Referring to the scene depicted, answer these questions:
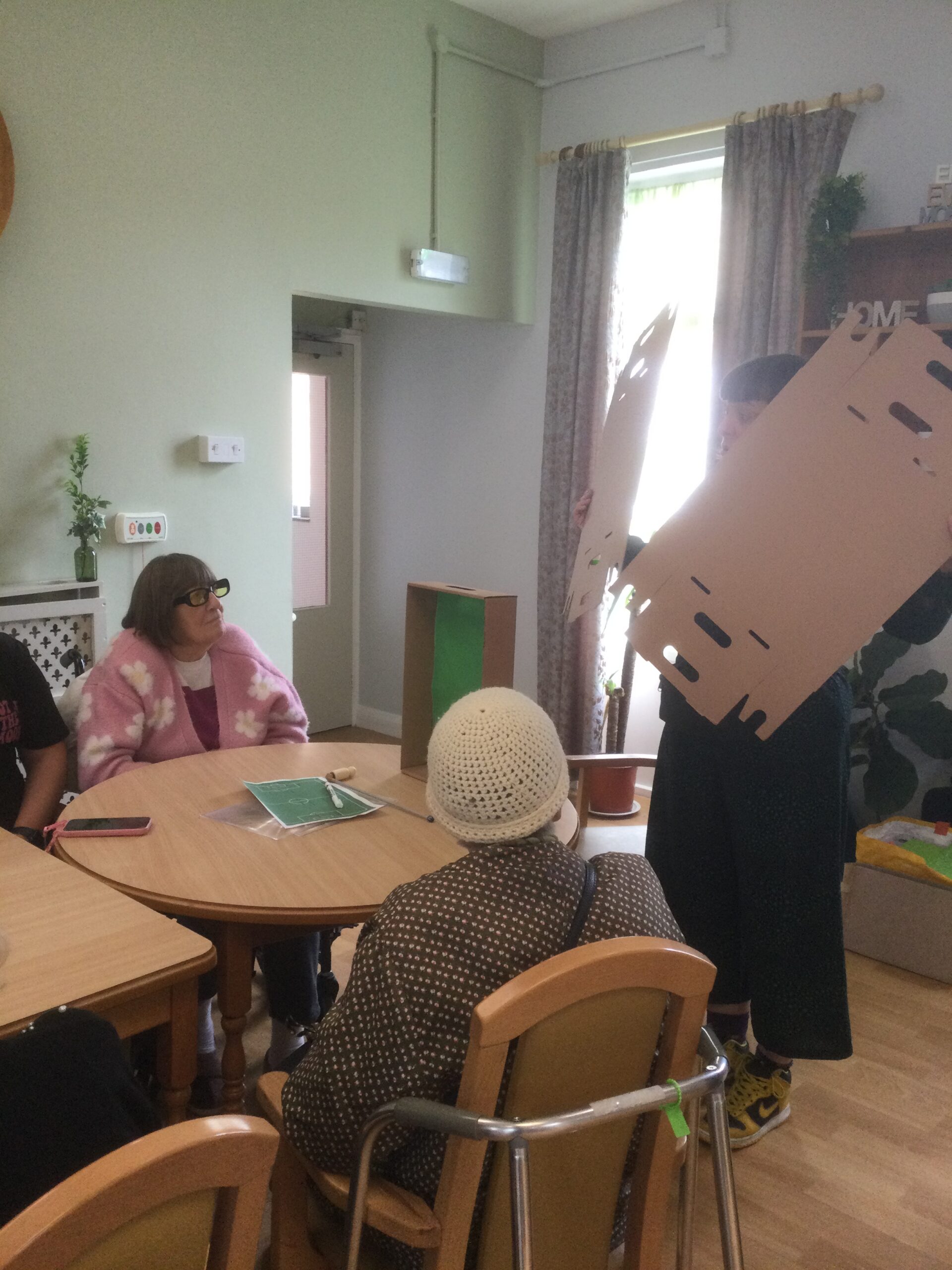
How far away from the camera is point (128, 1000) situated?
3.90 feet

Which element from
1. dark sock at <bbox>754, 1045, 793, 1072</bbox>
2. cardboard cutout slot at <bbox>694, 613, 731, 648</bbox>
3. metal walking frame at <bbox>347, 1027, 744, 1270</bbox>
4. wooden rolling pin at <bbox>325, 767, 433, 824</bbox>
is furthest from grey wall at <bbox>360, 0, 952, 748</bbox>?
metal walking frame at <bbox>347, 1027, 744, 1270</bbox>

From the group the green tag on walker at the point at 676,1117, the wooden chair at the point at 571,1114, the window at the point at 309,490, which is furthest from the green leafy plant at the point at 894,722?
the window at the point at 309,490

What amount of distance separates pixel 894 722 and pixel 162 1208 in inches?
108

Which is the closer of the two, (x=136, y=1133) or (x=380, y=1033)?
(x=136, y=1133)

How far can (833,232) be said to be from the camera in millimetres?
3010

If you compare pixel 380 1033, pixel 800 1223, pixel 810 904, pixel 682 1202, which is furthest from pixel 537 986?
pixel 800 1223

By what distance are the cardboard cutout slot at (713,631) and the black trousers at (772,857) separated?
36cm

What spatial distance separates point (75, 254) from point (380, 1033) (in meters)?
2.43

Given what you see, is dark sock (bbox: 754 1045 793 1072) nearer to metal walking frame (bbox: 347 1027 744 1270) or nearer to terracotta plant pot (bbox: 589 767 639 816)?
metal walking frame (bbox: 347 1027 744 1270)

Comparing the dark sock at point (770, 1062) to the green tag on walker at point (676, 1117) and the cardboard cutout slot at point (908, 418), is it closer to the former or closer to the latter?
the green tag on walker at point (676, 1117)

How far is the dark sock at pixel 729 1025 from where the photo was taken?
2064 mm

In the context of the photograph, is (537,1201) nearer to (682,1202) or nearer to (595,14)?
(682,1202)

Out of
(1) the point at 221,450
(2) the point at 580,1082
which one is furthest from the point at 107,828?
(1) the point at 221,450

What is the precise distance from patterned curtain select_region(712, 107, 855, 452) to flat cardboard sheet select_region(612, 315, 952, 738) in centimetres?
200
